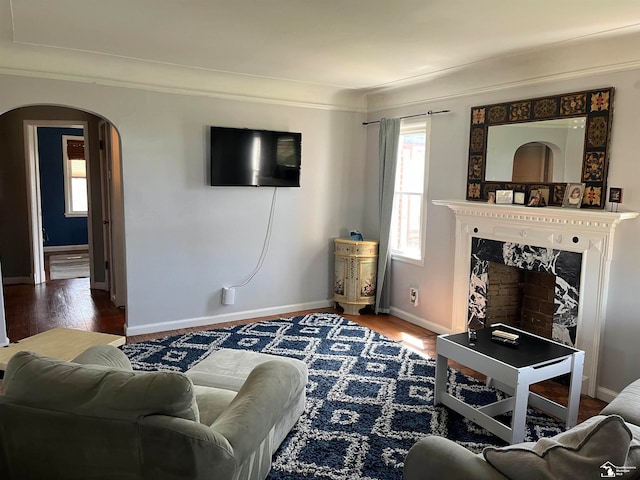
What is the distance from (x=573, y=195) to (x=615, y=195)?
30 cm

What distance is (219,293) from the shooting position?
202 inches

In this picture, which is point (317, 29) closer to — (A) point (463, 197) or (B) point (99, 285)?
(A) point (463, 197)

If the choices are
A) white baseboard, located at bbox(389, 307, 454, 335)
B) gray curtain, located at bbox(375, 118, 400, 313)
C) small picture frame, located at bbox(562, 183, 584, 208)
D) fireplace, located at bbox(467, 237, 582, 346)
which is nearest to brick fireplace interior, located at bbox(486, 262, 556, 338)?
fireplace, located at bbox(467, 237, 582, 346)

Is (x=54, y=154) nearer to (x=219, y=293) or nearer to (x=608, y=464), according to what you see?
(x=219, y=293)

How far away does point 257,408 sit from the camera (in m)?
2.02

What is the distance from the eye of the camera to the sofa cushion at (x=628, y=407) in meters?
2.23

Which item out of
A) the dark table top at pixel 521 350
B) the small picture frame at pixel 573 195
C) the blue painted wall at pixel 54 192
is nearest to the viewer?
the dark table top at pixel 521 350

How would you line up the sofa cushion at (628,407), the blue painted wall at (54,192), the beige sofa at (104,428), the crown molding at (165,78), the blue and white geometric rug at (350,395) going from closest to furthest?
the beige sofa at (104,428)
the sofa cushion at (628,407)
the blue and white geometric rug at (350,395)
the crown molding at (165,78)
the blue painted wall at (54,192)

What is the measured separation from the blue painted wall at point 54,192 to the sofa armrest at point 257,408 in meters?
8.24

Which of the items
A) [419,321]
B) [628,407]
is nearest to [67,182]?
[419,321]

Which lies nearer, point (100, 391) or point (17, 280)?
point (100, 391)

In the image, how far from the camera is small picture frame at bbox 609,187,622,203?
335cm

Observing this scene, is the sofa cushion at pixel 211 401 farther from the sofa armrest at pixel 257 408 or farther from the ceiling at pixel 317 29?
the ceiling at pixel 317 29

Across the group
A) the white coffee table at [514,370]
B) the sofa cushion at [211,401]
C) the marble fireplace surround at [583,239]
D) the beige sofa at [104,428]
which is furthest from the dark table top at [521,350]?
the beige sofa at [104,428]
